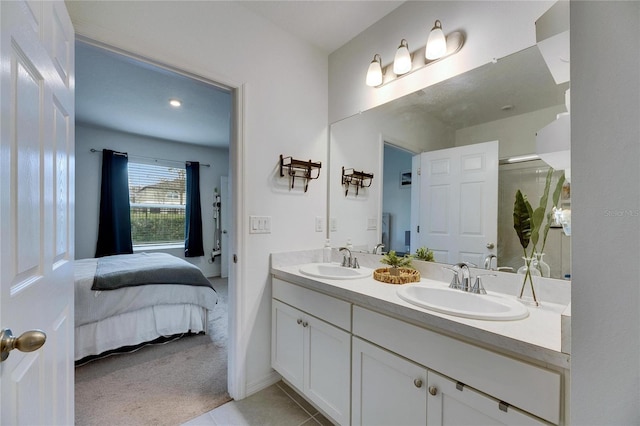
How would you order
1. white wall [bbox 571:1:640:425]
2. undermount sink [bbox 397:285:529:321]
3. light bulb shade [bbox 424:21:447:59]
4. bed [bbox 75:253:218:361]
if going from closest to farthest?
1. white wall [bbox 571:1:640:425]
2. undermount sink [bbox 397:285:529:321]
3. light bulb shade [bbox 424:21:447:59]
4. bed [bbox 75:253:218:361]

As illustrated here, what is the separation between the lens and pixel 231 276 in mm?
1779

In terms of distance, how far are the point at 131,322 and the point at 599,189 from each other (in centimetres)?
303

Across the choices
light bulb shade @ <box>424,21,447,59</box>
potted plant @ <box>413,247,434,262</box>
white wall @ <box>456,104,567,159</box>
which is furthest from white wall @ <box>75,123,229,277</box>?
white wall @ <box>456,104,567,159</box>

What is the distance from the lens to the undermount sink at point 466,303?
3.14 ft

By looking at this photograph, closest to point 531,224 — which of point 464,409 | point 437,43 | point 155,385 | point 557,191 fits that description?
point 557,191

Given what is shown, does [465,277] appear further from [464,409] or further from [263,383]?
[263,383]

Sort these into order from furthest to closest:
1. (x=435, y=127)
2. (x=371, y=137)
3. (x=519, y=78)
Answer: (x=371, y=137)
(x=435, y=127)
(x=519, y=78)

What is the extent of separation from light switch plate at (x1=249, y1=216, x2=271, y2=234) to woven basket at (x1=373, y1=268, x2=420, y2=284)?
2.57ft

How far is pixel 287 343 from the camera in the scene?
1737mm

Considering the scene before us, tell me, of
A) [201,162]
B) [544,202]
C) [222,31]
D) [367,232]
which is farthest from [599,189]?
[201,162]

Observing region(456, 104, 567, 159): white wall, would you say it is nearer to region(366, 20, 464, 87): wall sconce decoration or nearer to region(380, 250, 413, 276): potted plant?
region(366, 20, 464, 87): wall sconce decoration

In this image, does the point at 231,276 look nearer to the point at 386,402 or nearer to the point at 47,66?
the point at 386,402

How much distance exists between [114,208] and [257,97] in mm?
3476

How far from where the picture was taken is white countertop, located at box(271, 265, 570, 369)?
78 cm
